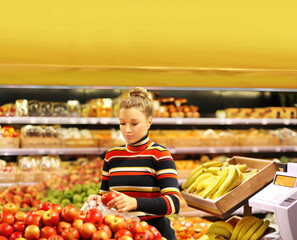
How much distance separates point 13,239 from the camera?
142cm

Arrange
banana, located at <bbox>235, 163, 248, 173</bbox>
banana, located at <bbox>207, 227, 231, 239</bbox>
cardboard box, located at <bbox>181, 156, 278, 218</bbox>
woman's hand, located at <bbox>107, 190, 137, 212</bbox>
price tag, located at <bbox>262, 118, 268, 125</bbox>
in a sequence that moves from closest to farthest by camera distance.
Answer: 1. woman's hand, located at <bbox>107, 190, 137, 212</bbox>
2. cardboard box, located at <bbox>181, 156, 278, 218</bbox>
3. banana, located at <bbox>207, 227, 231, 239</bbox>
4. banana, located at <bbox>235, 163, 248, 173</bbox>
5. price tag, located at <bbox>262, 118, 268, 125</bbox>

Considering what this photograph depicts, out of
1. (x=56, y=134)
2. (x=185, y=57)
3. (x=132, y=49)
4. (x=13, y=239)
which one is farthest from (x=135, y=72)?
(x=13, y=239)

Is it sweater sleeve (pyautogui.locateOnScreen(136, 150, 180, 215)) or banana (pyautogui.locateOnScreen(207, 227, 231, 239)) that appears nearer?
sweater sleeve (pyautogui.locateOnScreen(136, 150, 180, 215))

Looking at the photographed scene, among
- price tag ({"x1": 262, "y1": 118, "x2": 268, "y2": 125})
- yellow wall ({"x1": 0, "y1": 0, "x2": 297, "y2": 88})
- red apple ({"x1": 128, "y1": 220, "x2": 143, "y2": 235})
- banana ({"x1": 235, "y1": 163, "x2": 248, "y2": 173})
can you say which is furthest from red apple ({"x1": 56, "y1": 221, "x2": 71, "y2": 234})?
price tag ({"x1": 262, "y1": 118, "x2": 268, "y2": 125})

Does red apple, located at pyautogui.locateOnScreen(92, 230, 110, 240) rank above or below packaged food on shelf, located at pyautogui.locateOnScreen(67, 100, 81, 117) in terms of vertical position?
below

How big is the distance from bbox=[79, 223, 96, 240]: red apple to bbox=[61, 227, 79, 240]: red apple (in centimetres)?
2

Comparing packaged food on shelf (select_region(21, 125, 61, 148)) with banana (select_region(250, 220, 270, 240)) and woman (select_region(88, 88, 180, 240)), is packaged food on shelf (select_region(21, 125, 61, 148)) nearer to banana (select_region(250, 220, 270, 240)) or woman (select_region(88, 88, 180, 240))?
woman (select_region(88, 88, 180, 240))

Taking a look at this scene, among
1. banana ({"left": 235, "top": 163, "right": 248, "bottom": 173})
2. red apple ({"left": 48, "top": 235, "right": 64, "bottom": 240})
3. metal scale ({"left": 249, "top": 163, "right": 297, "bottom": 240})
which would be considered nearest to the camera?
red apple ({"left": 48, "top": 235, "right": 64, "bottom": 240})

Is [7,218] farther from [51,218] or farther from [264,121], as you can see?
[264,121]

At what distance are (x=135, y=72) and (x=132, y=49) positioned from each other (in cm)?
31

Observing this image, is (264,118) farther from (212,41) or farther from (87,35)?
(87,35)

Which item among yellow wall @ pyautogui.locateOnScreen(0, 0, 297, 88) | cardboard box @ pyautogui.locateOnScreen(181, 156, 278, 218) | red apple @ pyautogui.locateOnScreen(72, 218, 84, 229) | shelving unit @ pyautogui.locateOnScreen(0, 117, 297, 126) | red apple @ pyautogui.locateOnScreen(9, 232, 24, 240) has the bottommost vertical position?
cardboard box @ pyautogui.locateOnScreen(181, 156, 278, 218)

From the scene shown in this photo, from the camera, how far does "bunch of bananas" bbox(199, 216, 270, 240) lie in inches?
93.8

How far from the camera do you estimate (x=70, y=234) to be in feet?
4.50
